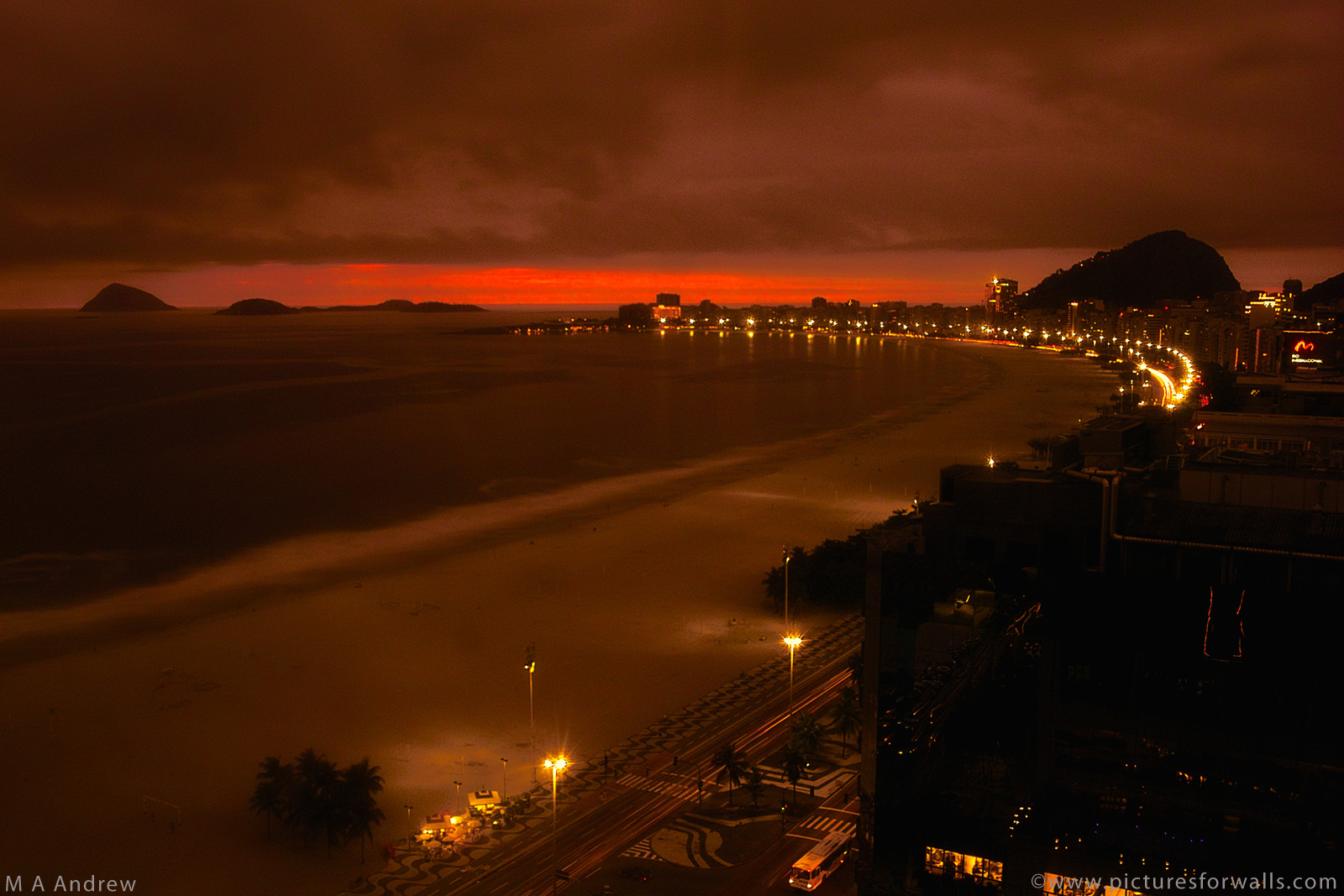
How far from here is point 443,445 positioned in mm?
37031

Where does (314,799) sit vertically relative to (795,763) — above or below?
below

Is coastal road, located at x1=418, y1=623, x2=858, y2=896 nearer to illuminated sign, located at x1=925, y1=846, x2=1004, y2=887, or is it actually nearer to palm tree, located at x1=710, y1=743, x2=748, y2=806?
palm tree, located at x1=710, y1=743, x2=748, y2=806

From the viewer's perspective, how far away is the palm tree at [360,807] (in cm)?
942

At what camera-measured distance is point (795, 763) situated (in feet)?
32.0

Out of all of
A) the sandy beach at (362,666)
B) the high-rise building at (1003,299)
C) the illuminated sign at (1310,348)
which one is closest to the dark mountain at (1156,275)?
the high-rise building at (1003,299)

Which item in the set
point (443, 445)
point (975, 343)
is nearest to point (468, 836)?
point (443, 445)

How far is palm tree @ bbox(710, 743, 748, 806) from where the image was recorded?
979 centimetres

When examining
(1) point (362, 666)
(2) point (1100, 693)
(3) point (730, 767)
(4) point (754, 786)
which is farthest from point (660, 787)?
(1) point (362, 666)

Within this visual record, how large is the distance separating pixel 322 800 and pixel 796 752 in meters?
4.66

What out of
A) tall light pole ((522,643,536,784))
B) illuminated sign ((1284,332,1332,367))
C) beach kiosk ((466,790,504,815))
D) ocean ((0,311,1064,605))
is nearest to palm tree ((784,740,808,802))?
tall light pole ((522,643,536,784))

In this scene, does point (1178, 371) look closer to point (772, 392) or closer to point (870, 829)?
point (772, 392)

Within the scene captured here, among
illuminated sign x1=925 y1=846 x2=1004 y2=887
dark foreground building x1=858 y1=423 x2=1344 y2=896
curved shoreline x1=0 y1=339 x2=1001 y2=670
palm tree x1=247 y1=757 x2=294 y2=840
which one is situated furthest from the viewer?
curved shoreline x1=0 y1=339 x2=1001 y2=670

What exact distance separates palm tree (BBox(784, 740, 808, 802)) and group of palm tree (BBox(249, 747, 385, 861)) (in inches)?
159

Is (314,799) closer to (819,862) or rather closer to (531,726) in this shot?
(531,726)
